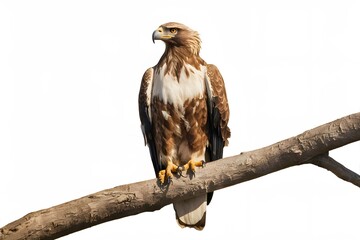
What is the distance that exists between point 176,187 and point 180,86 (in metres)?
1.09

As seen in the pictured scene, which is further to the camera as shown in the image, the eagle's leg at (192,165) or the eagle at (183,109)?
the eagle at (183,109)

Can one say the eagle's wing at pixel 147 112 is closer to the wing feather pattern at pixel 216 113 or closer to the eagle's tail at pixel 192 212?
the eagle's tail at pixel 192 212

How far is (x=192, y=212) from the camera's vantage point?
Result: 6785mm

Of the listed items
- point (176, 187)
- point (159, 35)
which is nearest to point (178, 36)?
point (159, 35)

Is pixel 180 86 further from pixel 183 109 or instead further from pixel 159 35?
pixel 159 35

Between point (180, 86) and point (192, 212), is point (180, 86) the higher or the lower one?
the higher one

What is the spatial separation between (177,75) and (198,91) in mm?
283

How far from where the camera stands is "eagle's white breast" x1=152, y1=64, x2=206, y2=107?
649cm

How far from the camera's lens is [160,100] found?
6551 millimetres

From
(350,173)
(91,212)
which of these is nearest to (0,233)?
(91,212)

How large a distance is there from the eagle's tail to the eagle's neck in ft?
4.45

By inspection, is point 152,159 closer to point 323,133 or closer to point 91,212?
point 91,212

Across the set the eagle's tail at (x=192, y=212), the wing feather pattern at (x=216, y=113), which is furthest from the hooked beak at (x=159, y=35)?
the eagle's tail at (x=192, y=212)

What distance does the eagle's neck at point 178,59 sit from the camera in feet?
21.7
